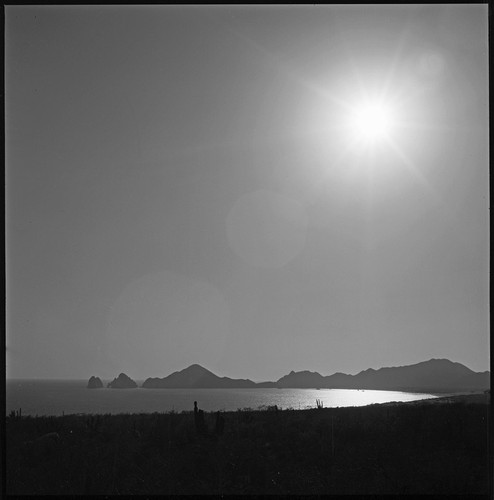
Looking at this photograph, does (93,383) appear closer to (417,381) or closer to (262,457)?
(417,381)

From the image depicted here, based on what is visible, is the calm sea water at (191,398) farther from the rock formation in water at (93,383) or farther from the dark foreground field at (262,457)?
the dark foreground field at (262,457)

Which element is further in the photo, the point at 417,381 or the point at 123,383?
the point at 123,383

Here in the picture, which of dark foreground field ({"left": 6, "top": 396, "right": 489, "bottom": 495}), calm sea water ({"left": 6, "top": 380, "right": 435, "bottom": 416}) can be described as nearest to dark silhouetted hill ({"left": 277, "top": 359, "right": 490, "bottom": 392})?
calm sea water ({"left": 6, "top": 380, "right": 435, "bottom": 416})

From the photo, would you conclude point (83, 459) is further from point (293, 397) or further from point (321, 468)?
point (293, 397)

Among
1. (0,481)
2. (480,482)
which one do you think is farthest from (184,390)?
(0,481)

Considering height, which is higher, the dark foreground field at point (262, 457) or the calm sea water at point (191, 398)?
the dark foreground field at point (262, 457)

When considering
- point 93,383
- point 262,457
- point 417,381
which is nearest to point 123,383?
point 93,383

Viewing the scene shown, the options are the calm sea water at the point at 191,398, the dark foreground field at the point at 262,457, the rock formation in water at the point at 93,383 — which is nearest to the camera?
the dark foreground field at the point at 262,457

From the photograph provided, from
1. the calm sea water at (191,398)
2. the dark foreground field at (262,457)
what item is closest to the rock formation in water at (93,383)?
the calm sea water at (191,398)
